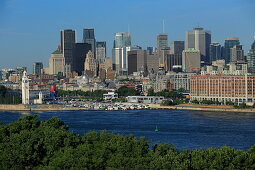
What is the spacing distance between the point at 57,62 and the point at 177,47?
19476 mm

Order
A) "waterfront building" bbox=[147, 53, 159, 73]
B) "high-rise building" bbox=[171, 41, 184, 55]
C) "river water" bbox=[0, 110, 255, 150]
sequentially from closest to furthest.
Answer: "river water" bbox=[0, 110, 255, 150] → "waterfront building" bbox=[147, 53, 159, 73] → "high-rise building" bbox=[171, 41, 184, 55]

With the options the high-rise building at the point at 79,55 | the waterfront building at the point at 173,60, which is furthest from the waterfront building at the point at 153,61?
the high-rise building at the point at 79,55

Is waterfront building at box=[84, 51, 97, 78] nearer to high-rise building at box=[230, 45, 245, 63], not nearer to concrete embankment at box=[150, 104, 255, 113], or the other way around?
high-rise building at box=[230, 45, 245, 63]

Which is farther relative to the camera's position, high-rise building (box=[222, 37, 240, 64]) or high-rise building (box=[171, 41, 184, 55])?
high-rise building (box=[171, 41, 184, 55])

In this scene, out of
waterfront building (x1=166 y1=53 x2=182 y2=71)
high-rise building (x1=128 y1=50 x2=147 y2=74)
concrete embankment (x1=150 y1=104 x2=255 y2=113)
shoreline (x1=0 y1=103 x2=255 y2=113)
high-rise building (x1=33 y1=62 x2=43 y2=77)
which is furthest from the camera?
high-rise building (x1=33 y1=62 x2=43 y2=77)

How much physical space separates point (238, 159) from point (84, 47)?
10006 cm

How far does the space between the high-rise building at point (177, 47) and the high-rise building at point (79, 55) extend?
13487 mm

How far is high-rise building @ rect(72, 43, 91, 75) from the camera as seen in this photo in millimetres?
112875

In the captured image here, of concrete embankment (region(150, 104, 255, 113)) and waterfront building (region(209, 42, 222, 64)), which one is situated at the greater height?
waterfront building (region(209, 42, 222, 64))

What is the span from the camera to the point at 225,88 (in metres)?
49.5

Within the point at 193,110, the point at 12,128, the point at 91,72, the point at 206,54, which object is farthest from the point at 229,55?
the point at 12,128

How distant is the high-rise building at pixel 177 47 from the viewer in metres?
114

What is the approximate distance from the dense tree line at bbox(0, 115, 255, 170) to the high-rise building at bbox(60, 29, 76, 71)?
307 feet

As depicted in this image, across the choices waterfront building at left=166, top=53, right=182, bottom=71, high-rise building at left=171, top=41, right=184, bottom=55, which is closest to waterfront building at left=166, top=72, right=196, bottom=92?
waterfront building at left=166, top=53, right=182, bottom=71
